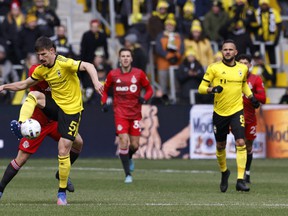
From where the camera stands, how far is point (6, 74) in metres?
27.3

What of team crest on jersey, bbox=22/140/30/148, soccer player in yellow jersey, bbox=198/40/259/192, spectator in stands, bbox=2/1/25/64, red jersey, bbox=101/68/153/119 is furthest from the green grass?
spectator in stands, bbox=2/1/25/64

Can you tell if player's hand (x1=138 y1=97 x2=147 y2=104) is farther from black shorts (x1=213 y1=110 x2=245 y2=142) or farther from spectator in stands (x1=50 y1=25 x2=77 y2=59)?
spectator in stands (x1=50 y1=25 x2=77 y2=59)

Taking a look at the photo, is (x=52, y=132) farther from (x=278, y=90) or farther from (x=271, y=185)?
(x=278, y=90)

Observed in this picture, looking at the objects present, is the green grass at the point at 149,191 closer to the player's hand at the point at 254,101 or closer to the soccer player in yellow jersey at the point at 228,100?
the soccer player in yellow jersey at the point at 228,100

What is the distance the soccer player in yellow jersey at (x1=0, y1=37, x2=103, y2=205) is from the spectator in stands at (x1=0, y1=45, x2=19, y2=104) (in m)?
13.0

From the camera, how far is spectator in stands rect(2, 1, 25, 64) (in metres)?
27.8

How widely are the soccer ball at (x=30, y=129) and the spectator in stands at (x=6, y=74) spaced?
13.6 metres

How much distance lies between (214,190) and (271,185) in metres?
1.60

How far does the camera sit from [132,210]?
13148 millimetres

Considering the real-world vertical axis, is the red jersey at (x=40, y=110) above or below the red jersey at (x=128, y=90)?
above

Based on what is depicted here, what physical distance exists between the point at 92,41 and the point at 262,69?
464cm

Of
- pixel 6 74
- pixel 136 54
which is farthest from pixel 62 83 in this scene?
pixel 6 74

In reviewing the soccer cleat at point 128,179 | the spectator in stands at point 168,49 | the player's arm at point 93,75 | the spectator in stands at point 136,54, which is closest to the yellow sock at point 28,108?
the player's arm at point 93,75

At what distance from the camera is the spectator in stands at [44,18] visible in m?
28.0
